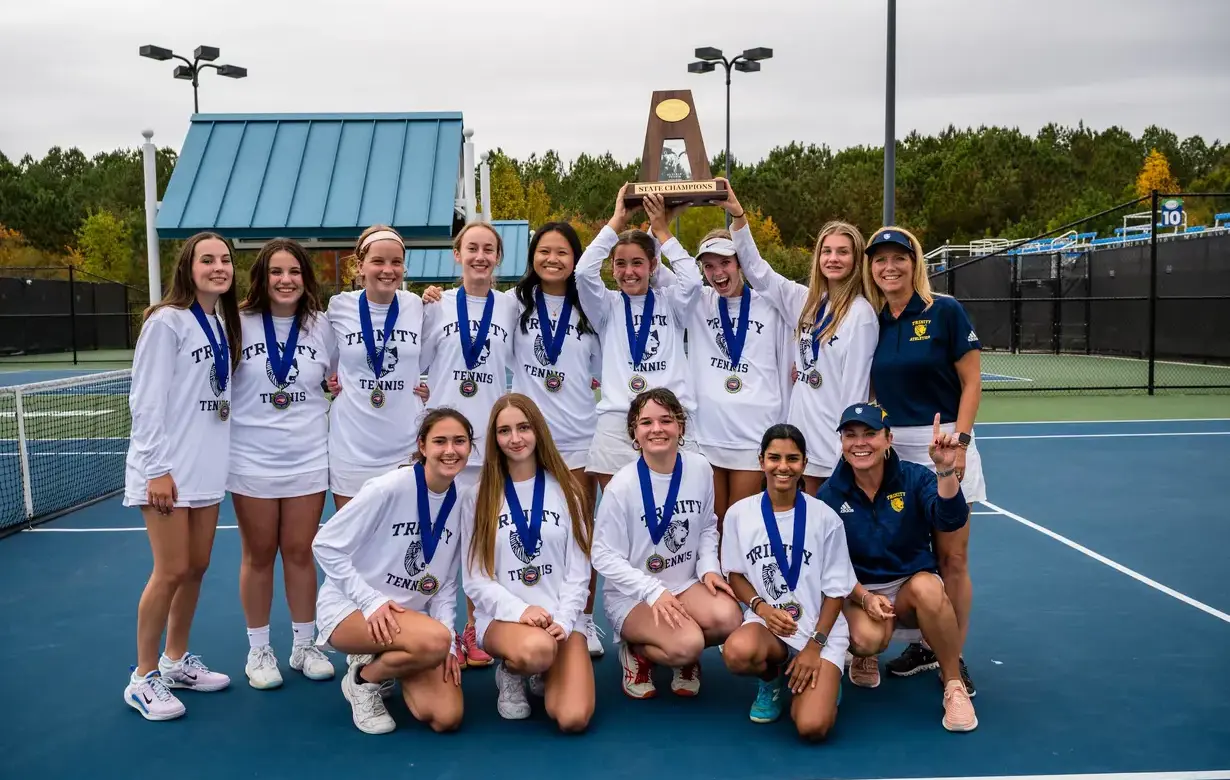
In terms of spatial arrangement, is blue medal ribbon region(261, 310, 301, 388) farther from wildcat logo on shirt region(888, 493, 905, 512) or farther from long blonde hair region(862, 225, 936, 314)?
wildcat logo on shirt region(888, 493, 905, 512)

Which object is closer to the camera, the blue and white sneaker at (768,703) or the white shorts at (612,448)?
the blue and white sneaker at (768,703)

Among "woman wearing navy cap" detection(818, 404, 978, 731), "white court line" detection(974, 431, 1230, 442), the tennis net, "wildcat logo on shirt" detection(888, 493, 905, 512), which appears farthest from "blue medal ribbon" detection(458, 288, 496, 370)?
"white court line" detection(974, 431, 1230, 442)

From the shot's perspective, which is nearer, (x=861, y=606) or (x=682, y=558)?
(x=861, y=606)

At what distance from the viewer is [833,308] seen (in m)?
Answer: 4.75

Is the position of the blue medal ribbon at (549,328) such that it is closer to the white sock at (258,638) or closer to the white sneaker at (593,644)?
the white sneaker at (593,644)

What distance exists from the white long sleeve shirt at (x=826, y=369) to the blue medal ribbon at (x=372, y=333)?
1719 millimetres

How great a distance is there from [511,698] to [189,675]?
4.95 ft

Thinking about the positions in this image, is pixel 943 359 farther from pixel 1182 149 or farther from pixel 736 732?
pixel 1182 149

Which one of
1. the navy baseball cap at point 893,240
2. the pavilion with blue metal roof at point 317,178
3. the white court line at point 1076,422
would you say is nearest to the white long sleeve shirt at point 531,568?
the navy baseball cap at point 893,240

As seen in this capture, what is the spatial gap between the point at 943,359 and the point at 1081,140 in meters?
74.4

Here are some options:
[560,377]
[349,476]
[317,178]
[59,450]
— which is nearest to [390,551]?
[349,476]

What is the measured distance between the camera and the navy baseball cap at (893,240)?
180 inches

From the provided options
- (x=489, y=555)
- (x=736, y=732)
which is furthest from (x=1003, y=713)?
(x=489, y=555)

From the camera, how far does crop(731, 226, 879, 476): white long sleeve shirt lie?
4.65 meters
